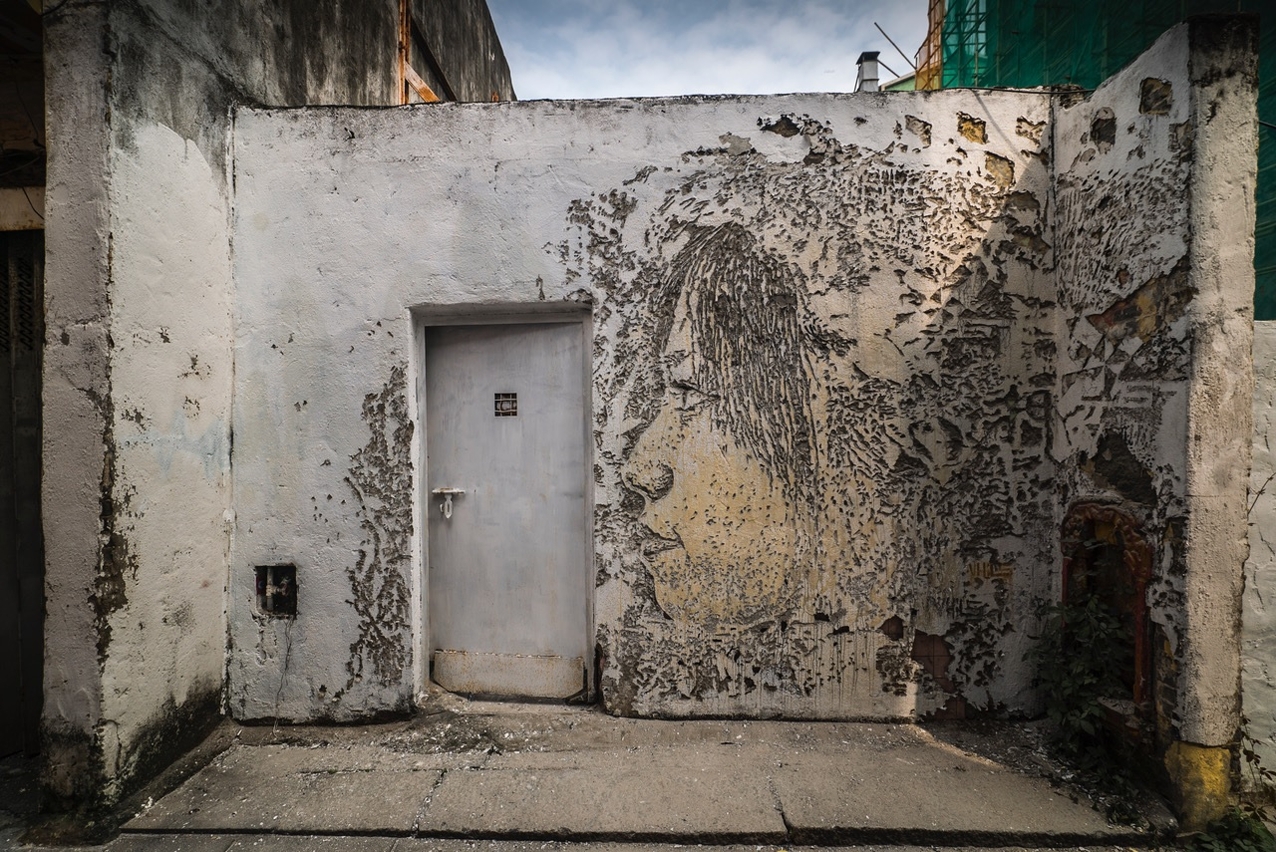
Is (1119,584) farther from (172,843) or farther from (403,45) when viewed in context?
(403,45)

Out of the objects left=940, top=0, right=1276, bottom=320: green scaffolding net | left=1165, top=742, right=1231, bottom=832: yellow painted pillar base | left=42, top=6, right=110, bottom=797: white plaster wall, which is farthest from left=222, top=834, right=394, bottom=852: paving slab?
left=940, top=0, right=1276, bottom=320: green scaffolding net

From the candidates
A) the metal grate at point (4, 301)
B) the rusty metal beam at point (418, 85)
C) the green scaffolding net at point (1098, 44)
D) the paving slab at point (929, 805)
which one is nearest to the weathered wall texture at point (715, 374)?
the paving slab at point (929, 805)

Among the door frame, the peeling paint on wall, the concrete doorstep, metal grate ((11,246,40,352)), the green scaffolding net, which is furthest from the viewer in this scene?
the green scaffolding net

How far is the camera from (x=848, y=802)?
2.15 m

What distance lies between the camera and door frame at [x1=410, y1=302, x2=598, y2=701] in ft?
8.80

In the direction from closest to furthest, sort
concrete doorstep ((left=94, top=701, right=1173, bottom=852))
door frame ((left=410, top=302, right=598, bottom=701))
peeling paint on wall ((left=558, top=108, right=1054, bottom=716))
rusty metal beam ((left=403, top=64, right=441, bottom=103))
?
1. concrete doorstep ((left=94, top=701, right=1173, bottom=852))
2. peeling paint on wall ((left=558, top=108, right=1054, bottom=716))
3. door frame ((left=410, top=302, right=598, bottom=701))
4. rusty metal beam ((left=403, top=64, right=441, bottom=103))

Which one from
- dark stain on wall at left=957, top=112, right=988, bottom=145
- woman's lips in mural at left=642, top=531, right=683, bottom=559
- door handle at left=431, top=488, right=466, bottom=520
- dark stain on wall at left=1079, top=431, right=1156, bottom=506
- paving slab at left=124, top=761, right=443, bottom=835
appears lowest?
paving slab at left=124, top=761, right=443, bottom=835

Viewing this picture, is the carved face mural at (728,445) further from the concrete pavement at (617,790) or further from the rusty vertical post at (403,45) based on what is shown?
the rusty vertical post at (403,45)

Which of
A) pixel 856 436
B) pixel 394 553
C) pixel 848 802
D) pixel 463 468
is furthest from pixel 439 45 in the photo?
pixel 848 802

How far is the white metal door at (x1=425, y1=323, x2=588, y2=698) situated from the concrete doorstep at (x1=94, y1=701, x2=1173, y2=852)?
0.85 feet

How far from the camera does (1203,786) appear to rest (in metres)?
2.02

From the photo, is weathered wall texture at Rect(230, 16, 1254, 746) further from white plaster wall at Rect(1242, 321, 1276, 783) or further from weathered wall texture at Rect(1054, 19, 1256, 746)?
white plaster wall at Rect(1242, 321, 1276, 783)

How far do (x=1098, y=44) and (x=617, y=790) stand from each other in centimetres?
681

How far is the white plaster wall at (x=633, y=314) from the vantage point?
2578 millimetres
